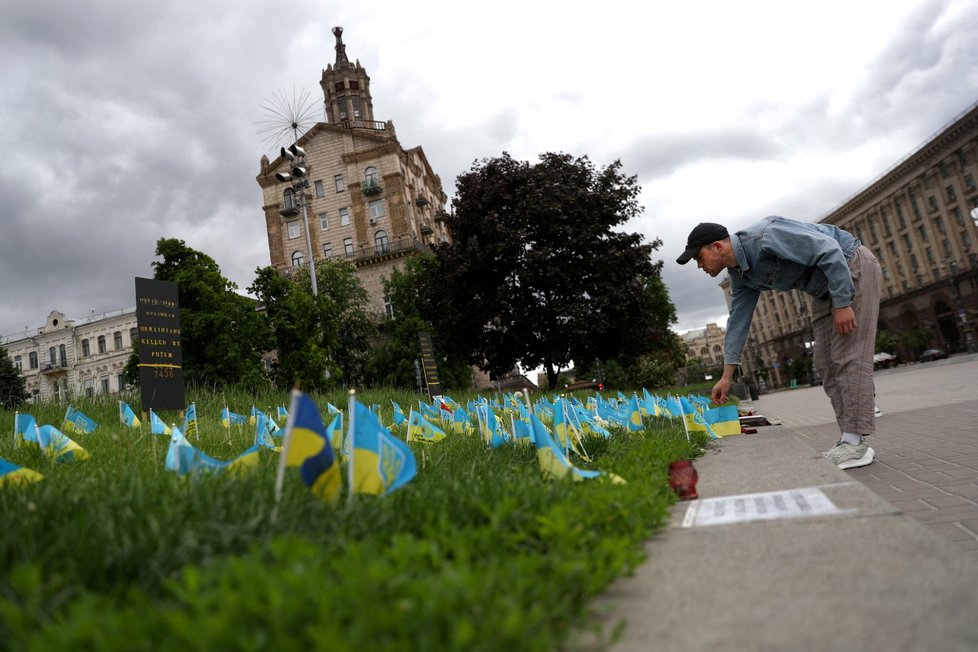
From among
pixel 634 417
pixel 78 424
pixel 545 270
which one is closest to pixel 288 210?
pixel 545 270

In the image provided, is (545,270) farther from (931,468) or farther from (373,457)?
(373,457)

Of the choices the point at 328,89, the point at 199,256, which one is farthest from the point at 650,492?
the point at 328,89

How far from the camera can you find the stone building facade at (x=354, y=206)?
4972 centimetres

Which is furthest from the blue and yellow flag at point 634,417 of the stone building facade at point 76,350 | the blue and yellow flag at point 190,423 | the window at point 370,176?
the stone building facade at point 76,350

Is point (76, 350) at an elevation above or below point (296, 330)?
above

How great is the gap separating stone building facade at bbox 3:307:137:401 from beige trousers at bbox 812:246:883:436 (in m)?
68.4

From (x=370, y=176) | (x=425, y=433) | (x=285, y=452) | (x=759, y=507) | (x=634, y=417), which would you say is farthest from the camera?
(x=370, y=176)

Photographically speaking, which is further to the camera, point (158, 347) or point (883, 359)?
point (883, 359)

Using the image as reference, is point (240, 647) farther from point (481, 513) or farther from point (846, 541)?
point (846, 541)

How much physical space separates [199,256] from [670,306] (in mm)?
33497

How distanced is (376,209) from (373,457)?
50.1 meters

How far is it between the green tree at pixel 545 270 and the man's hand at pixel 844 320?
2005cm

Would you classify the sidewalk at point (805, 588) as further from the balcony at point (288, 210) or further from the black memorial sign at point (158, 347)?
the balcony at point (288, 210)

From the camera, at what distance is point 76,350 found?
214 feet
